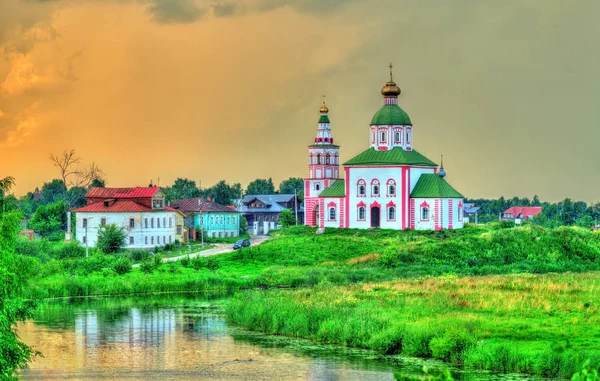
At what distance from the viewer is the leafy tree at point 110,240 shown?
6996 centimetres

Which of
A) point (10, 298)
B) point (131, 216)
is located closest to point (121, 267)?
point (131, 216)

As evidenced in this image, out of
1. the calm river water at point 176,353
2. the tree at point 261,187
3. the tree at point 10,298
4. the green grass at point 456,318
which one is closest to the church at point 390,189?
the green grass at point 456,318

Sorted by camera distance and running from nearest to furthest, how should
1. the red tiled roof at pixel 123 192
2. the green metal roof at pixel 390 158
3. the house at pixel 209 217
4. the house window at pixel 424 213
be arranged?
the house window at pixel 424 213
the green metal roof at pixel 390 158
the red tiled roof at pixel 123 192
the house at pixel 209 217

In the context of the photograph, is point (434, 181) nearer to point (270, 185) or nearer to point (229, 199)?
point (229, 199)

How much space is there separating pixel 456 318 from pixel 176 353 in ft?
29.7

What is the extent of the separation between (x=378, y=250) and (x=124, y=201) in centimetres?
2134

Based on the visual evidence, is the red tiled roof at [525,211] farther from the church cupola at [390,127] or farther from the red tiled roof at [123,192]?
the red tiled roof at [123,192]

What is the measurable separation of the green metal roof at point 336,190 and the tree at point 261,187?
6114 centimetres

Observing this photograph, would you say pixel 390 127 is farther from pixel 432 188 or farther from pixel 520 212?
pixel 520 212

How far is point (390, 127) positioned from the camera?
8000 centimetres

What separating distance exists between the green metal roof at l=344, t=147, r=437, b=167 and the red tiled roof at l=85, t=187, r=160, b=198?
14.5 meters

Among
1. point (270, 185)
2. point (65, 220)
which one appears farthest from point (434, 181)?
point (270, 185)

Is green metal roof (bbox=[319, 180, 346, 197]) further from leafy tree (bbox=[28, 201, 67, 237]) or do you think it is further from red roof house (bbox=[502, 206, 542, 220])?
red roof house (bbox=[502, 206, 542, 220])

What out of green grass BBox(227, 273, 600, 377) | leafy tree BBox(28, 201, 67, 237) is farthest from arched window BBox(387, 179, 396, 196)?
green grass BBox(227, 273, 600, 377)
